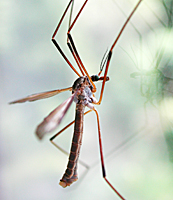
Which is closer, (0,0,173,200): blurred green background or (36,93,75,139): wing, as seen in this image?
(36,93,75,139): wing

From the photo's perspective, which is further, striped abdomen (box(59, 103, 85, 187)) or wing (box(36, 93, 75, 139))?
striped abdomen (box(59, 103, 85, 187))

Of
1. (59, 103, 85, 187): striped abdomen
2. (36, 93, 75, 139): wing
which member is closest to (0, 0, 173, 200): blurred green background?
(59, 103, 85, 187): striped abdomen

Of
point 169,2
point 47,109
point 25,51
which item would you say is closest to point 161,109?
point 169,2

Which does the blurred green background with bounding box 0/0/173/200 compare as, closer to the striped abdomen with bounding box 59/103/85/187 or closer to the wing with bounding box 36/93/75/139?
the striped abdomen with bounding box 59/103/85/187

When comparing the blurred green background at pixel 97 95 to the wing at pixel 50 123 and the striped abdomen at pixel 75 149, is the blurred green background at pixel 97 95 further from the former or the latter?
the wing at pixel 50 123

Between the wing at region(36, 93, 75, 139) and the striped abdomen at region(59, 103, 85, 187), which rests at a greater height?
the wing at region(36, 93, 75, 139)

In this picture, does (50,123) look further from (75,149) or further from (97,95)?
(97,95)

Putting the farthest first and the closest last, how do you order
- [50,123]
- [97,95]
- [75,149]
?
1. [97,95]
2. [75,149]
3. [50,123]

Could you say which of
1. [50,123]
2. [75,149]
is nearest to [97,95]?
[75,149]

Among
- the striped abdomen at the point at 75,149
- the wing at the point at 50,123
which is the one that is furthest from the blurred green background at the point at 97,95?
the wing at the point at 50,123
